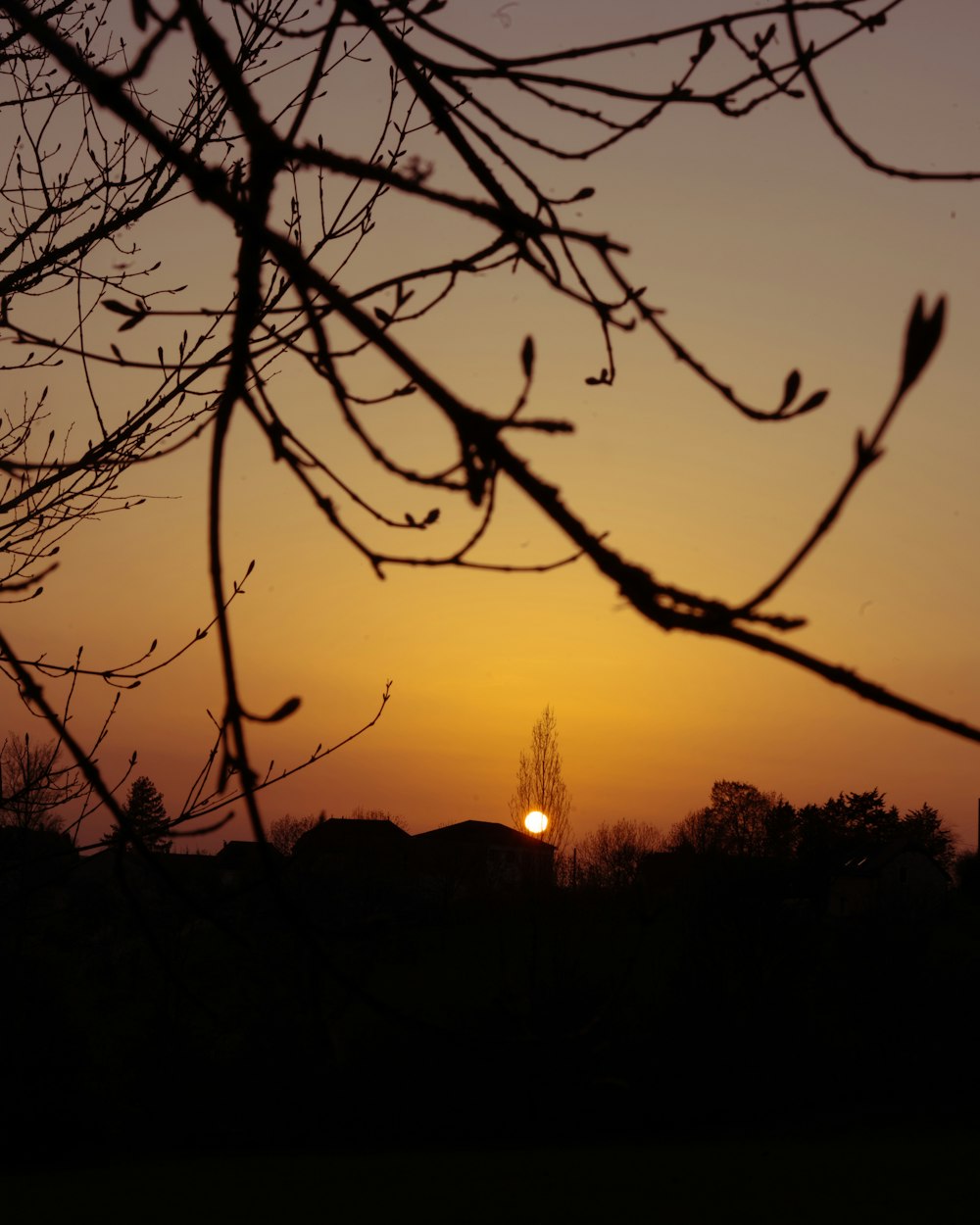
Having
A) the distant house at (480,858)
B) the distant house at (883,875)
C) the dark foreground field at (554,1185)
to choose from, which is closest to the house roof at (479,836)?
the distant house at (480,858)

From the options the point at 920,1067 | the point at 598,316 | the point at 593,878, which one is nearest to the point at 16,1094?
the point at 920,1067

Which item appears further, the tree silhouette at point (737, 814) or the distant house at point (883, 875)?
the tree silhouette at point (737, 814)

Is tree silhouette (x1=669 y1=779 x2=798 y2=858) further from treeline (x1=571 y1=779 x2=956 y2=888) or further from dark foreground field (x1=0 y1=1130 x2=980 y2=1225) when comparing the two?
dark foreground field (x1=0 y1=1130 x2=980 y2=1225)

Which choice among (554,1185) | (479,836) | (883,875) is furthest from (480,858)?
(554,1185)

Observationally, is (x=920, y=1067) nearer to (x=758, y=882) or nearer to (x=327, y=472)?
(x=758, y=882)

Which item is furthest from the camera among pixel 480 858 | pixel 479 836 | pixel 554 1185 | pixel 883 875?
pixel 479 836

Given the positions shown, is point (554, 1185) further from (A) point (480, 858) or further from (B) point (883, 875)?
(A) point (480, 858)

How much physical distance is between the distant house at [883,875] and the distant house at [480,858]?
38.5 ft

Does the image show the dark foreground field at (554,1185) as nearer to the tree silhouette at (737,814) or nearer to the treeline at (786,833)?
the treeline at (786,833)

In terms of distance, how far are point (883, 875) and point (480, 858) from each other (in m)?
21.2

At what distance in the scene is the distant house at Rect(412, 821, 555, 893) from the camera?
52941mm

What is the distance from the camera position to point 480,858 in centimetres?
6159

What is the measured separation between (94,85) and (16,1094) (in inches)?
1221

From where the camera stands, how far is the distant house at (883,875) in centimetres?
4366
